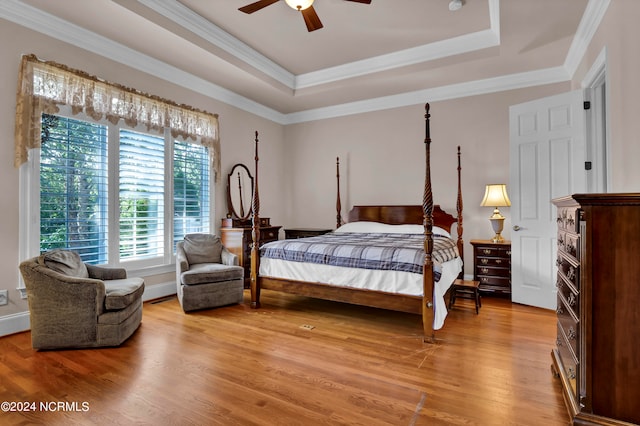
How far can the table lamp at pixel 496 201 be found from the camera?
4.27 meters

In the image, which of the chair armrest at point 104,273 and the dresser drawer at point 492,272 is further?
the dresser drawer at point 492,272

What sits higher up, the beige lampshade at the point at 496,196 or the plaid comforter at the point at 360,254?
the beige lampshade at the point at 496,196

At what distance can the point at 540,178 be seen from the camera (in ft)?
12.6

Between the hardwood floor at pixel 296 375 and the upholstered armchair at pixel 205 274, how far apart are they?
319mm

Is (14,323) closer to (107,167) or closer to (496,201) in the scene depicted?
(107,167)

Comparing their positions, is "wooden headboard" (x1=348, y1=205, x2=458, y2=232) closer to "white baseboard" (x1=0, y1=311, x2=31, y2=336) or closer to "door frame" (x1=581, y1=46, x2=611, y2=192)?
"door frame" (x1=581, y1=46, x2=611, y2=192)

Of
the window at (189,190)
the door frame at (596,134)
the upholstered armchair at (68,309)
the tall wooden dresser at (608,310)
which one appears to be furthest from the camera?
the window at (189,190)

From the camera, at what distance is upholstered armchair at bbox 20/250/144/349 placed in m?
2.65

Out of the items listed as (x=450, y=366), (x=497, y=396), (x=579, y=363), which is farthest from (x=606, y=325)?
(x=450, y=366)

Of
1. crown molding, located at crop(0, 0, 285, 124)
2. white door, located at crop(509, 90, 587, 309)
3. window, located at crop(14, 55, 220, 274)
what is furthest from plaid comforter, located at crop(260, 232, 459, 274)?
crown molding, located at crop(0, 0, 285, 124)

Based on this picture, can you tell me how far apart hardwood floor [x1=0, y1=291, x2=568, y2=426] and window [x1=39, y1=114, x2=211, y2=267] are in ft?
3.30

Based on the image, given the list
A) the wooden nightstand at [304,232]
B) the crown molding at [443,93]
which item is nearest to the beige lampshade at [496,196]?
the crown molding at [443,93]

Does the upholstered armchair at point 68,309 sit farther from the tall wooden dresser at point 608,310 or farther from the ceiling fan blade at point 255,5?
the tall wooden dresser at point 608,310

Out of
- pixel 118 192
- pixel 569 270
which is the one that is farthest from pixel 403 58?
pixel 118 192
